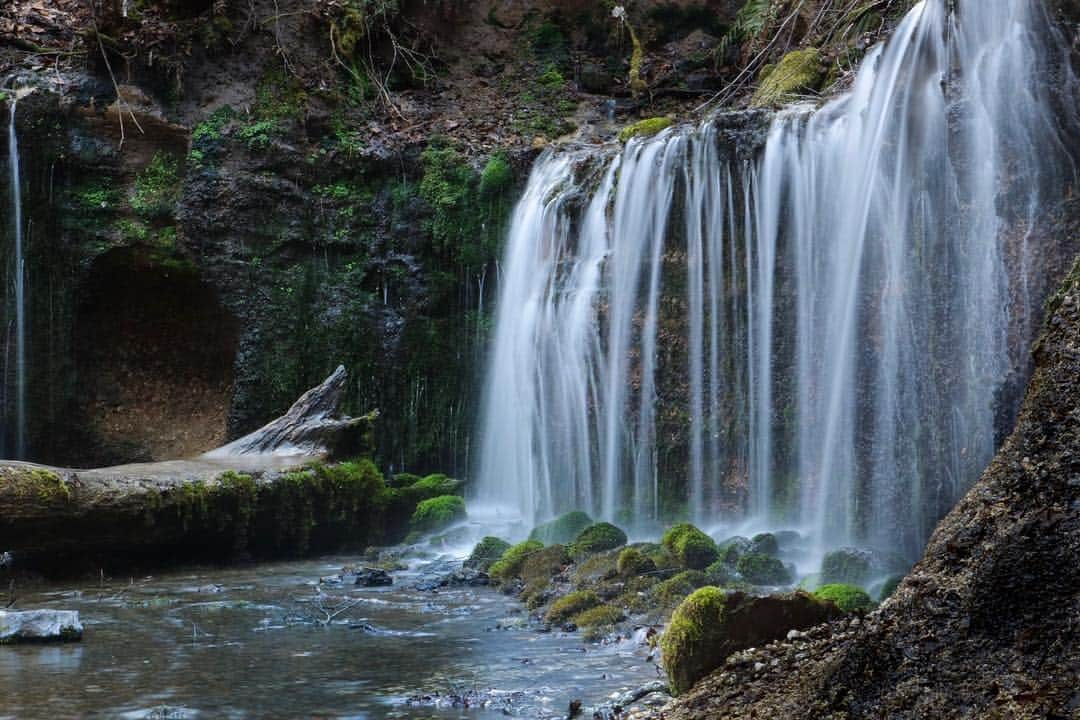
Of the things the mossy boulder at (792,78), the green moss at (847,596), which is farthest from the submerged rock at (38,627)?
the mossy boulder at (792,78)

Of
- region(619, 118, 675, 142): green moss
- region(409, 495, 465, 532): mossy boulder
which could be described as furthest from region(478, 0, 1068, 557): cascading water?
region(409, 495, 465, 532): mossy boulder

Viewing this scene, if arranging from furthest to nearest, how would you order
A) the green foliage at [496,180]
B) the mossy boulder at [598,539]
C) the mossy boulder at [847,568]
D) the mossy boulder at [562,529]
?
the green foliage at [496,180] → the mossy boulder at [562,529] → the mossy boulder at [598,539] → the mossy boulder at [847,568]

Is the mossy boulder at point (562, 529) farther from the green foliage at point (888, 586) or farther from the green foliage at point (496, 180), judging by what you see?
the green foliage at point (496, 180)

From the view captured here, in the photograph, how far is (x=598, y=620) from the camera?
6.94 m

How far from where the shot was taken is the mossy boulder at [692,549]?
8.36m

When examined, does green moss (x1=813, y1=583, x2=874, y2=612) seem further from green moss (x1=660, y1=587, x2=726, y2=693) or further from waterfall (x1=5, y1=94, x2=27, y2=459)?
waterfall (x1=5, y1=94, x2=27, y2=459)

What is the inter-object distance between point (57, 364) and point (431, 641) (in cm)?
1021

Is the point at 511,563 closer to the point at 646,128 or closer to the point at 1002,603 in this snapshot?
the point at 646,128

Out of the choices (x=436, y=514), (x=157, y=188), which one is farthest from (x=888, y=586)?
(x=157, y=188)

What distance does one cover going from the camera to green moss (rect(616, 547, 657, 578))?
26.7 ft

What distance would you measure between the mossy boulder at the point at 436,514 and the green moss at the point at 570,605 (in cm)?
449

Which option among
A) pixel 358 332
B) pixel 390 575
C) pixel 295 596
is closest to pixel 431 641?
pixel 295 596

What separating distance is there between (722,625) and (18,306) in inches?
508

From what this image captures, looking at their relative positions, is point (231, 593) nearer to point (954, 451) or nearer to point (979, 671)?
point (954, 451)
